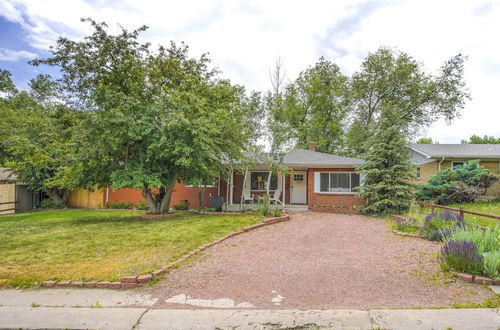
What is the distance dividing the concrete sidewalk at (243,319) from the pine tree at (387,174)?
1021 centimetres

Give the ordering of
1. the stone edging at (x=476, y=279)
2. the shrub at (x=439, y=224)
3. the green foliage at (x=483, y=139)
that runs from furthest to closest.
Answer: the green foliage at (x=483, y=139) < the shrub at (x=439, y=224) < the stone edging at (x=476, y=279)

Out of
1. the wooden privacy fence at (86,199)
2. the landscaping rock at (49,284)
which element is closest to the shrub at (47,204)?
the wooden privacy fence at (86,199)

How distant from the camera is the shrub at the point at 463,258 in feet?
16.0

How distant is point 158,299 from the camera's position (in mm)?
4277

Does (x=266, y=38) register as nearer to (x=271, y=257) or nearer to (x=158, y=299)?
(x=271, y=257)

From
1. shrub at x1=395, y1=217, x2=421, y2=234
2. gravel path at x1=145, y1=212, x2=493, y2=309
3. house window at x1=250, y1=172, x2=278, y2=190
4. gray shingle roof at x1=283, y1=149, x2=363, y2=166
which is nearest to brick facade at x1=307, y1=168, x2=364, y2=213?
gray shingle roof at x1=283, y1=149, x2=363, y2=166

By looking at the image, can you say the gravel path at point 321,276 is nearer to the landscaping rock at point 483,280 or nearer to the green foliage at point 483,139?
the landscaping rock at point 483,280

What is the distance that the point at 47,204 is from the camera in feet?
59.8

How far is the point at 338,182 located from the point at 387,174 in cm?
246

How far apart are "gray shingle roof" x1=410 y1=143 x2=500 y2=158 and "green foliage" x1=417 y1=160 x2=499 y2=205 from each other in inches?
117

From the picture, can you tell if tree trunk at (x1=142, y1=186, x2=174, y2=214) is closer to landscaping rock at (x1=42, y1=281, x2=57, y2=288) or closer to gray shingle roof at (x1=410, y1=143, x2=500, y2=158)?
landscaping rock at (x1=42, y1=281, x2=57, y2=288)

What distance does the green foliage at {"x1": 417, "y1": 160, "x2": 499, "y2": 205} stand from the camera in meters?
15.5

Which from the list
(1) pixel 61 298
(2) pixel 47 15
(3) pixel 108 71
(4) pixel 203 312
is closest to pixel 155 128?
(3) pixel 108 71

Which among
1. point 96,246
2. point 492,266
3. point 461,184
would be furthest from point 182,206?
point 461,184
